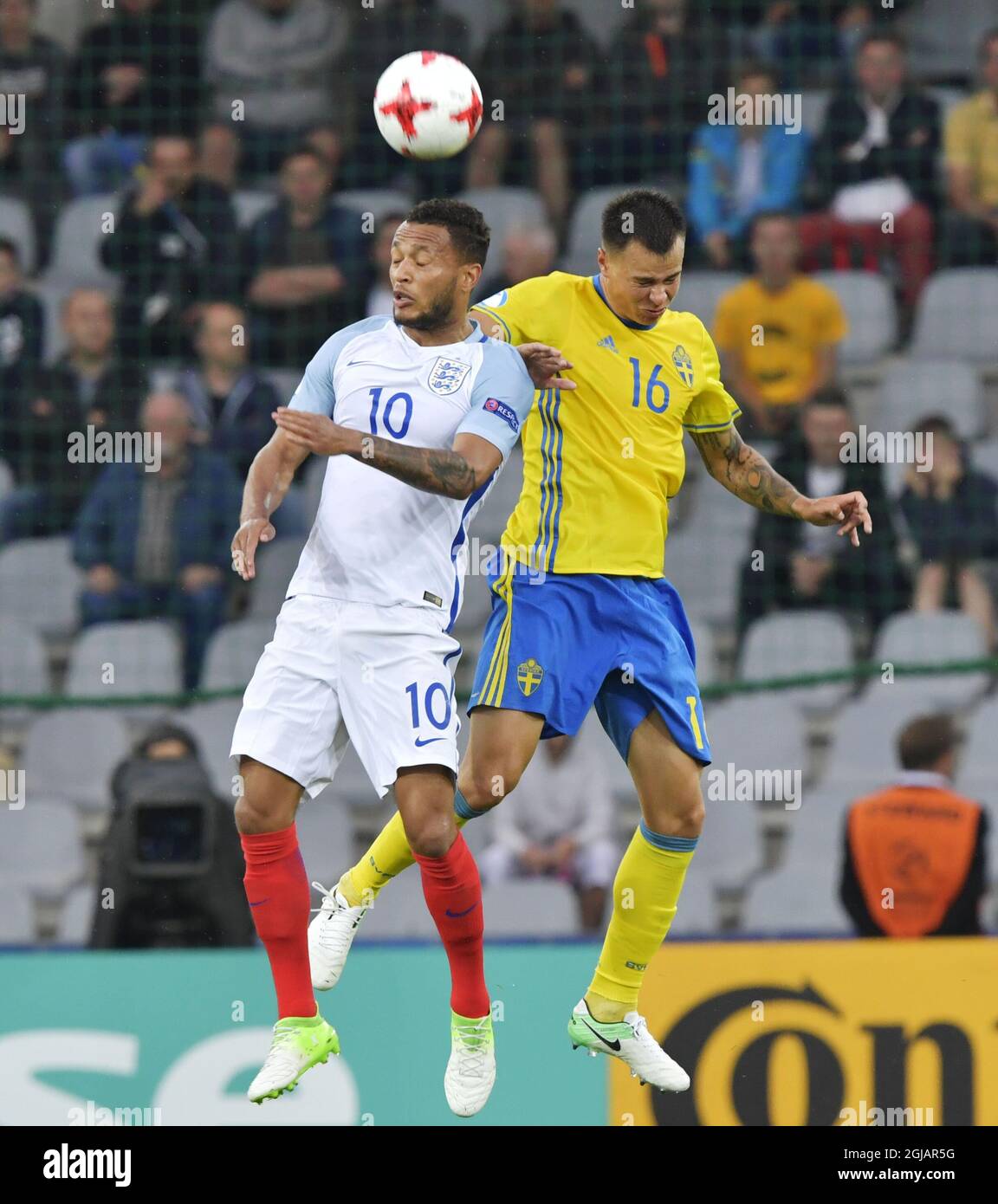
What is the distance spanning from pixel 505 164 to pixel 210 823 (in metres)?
4.86

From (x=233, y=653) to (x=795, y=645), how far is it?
106 inches

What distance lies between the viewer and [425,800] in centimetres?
536

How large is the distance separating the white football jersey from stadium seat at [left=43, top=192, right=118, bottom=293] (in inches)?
240

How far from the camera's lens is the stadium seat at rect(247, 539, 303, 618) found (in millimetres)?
9945

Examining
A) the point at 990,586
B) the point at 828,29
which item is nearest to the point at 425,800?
the point at 990,586

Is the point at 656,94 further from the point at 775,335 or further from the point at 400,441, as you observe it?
the point at 400,441

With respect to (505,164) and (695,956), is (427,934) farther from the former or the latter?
(505,164)

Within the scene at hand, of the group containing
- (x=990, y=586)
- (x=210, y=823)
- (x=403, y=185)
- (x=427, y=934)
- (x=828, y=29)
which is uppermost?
(x=828, y=29)

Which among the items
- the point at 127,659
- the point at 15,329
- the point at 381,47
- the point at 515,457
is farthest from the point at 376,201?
the point at 127,659

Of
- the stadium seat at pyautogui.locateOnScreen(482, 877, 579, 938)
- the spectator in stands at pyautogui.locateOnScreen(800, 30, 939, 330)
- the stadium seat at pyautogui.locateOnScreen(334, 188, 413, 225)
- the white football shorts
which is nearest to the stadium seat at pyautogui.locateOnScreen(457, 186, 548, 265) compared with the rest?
the stadium seat at pyautogui.locateOnScreen(334, 188, 413, 225)

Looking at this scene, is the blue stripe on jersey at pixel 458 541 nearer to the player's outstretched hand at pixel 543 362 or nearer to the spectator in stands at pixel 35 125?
the player's outstretched hand at pixel 543 362

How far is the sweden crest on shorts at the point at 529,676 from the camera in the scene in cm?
564

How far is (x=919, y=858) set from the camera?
7.77m

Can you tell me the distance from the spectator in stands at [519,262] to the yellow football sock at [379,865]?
180 inches
